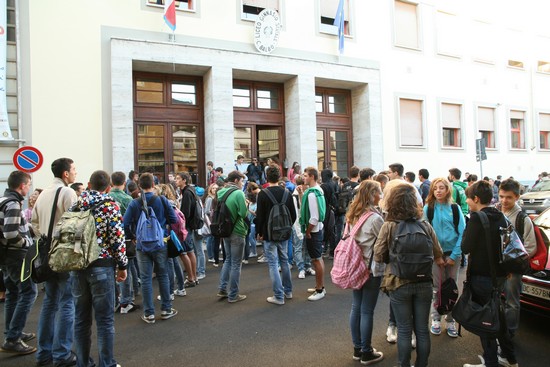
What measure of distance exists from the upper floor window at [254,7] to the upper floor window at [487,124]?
1192cm

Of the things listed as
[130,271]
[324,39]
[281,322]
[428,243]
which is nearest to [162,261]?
[130,271]

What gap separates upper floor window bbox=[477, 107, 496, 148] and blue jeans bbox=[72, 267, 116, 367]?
20399 millimetres

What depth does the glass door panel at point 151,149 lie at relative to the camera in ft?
43.9

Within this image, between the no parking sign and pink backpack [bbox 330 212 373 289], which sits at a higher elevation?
the no parking sign

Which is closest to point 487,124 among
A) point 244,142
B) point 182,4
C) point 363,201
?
point 244,142

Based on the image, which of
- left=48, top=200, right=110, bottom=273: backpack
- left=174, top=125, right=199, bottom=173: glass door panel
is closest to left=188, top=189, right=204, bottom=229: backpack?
left=48, top=200, right=110, bottom=273: backpack

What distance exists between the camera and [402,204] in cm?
324

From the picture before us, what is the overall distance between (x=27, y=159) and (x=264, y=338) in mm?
7428

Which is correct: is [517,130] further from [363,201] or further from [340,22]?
[363,201]

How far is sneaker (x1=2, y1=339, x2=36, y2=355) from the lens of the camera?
14.0 feet

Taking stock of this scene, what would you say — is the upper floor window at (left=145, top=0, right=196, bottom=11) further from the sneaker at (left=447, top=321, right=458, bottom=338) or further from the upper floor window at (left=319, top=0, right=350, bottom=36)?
the sneaker at (left=447, top=321, right=458, bottom=338)

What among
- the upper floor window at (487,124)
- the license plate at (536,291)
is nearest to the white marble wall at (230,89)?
the upper floor window at (487,124)

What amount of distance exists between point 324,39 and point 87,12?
8.54 m

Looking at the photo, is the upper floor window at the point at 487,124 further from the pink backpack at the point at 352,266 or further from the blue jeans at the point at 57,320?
the blue jeans at the point at 57,320
